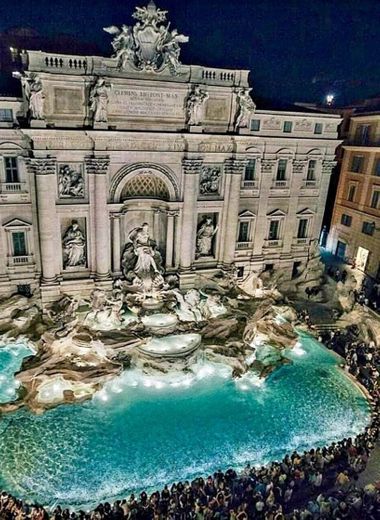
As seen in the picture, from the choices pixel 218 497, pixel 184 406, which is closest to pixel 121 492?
pixel 218 497

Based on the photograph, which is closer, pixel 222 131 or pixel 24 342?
pixel 24 342

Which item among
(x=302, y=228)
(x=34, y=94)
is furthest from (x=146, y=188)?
(x=302, y=228)

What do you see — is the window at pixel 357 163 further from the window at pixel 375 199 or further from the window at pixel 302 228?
the window at pixel 302 228

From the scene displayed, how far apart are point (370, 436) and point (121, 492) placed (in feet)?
32.8

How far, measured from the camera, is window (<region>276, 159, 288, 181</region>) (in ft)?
99.3

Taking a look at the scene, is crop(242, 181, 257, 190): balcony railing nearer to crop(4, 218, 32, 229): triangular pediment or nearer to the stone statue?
the stone statue

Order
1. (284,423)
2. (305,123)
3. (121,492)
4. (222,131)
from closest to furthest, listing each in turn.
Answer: (121,492), (284,423), (222,131), (305,123)

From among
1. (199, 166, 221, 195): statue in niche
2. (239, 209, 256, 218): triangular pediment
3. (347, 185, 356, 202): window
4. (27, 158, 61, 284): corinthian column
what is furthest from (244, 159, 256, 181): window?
(27, 158, 61, 284): corinthian column

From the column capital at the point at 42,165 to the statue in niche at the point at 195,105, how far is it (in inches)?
318

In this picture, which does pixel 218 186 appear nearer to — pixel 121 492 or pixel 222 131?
pixel 222 131

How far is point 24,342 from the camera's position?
76.0ft

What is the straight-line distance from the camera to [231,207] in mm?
28609

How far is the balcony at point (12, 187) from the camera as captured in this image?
24.3 metres

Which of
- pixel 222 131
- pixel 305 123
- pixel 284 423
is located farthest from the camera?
pixel 305 123
